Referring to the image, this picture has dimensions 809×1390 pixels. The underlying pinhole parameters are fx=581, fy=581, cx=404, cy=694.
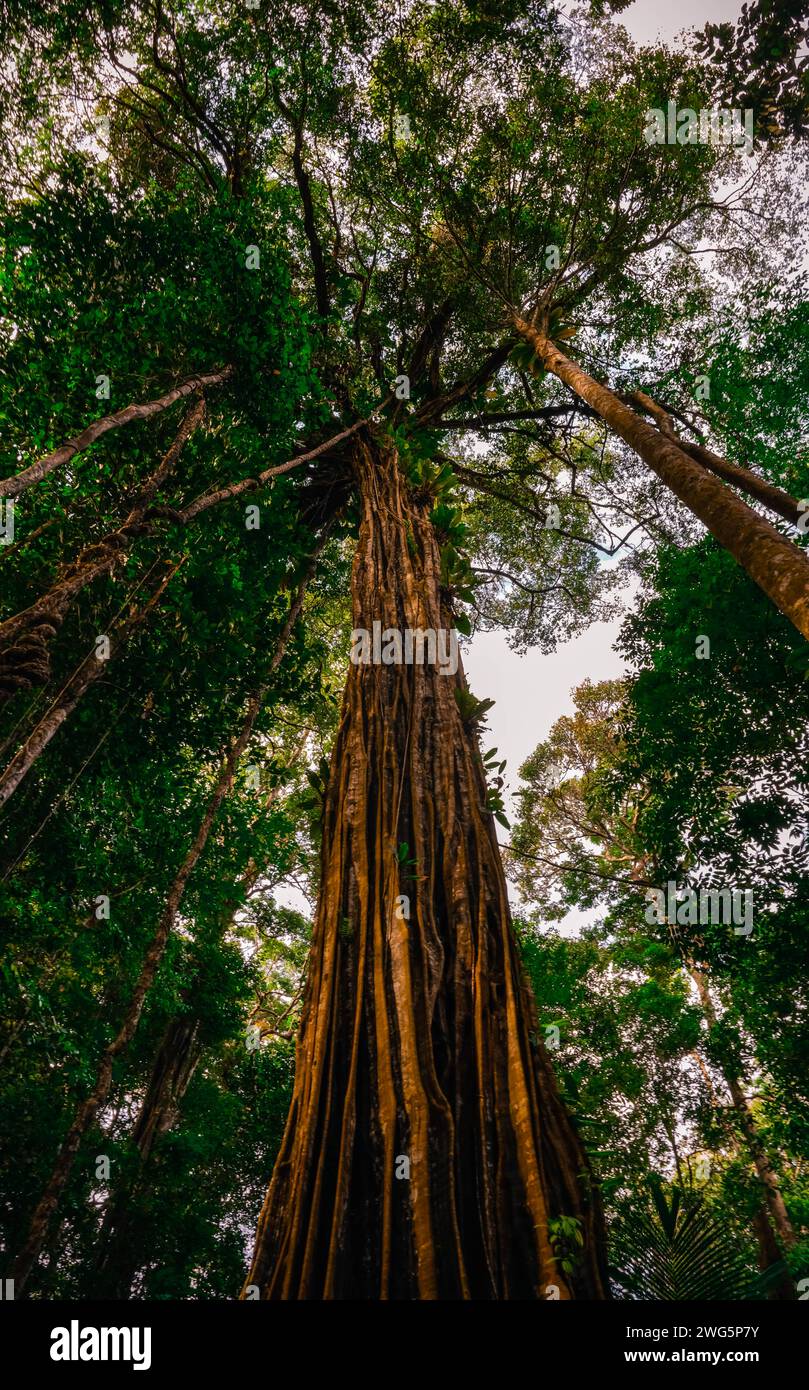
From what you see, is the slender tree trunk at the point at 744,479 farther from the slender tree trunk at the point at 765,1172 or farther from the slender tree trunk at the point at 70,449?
the slender tree trunk at the point at 765,1172

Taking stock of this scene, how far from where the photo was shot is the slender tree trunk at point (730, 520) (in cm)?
148

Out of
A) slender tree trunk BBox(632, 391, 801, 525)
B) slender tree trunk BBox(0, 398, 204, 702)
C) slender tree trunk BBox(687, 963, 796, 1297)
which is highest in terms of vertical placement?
slender tree trunk BBox(632, 391, 801, 525)

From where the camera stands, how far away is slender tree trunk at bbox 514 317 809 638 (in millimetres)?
1478

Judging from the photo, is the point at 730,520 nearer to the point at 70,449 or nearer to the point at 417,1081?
the point at 417,1081

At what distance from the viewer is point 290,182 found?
614 centimetres

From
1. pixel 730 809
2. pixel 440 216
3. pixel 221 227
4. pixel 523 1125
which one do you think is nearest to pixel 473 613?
pixel 440 216

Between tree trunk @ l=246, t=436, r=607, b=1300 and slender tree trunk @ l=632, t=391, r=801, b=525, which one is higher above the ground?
slender tree trunk @ l=632, t=391, r=801, b=525

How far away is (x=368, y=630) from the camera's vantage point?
129 inches

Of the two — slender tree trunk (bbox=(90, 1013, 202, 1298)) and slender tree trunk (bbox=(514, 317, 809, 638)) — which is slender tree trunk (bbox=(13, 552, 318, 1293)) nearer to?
slender tree trunk (bbox=(90, 1013, 202, 1298))

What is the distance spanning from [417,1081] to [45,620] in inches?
67.1

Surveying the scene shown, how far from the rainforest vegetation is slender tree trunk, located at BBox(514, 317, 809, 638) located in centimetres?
2

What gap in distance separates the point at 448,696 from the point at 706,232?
648cm

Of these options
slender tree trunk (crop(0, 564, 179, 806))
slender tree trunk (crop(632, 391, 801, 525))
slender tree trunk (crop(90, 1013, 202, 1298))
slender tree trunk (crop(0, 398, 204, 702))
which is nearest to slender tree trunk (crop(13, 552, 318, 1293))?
slender tree trunk (crop(0, 564, 179, 806))

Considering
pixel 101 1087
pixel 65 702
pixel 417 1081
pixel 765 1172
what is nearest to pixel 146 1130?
pixel 101 1087
